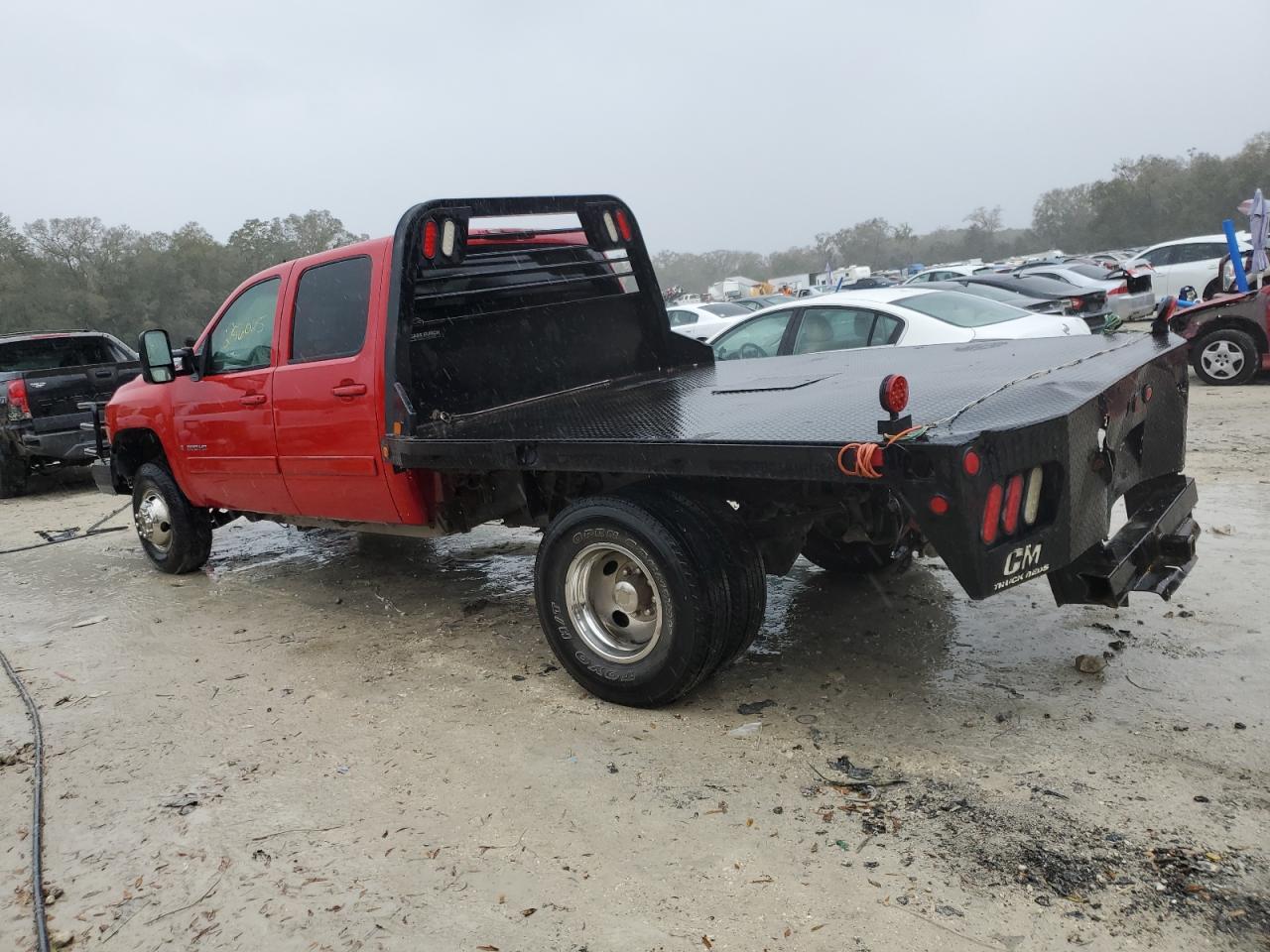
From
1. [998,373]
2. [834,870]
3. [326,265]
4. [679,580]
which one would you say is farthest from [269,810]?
[998,373]

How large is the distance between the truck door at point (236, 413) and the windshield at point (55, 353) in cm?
614

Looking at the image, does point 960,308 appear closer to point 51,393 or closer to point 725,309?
point 51,393

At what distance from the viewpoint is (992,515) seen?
288 cm

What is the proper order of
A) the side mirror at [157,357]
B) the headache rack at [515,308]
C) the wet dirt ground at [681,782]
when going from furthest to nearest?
the side mirror at [157,357]
the headache rack at [515,308]
the wet dirt ground at [681,782]

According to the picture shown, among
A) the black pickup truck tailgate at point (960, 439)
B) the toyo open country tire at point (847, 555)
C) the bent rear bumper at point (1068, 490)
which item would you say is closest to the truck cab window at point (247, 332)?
the black pickup truck tailgate at point (960, 439)

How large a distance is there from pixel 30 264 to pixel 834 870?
1508 inches

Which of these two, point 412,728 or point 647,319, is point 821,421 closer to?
point 412,728

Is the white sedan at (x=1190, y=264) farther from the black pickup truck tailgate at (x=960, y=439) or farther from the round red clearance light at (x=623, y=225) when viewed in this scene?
the black pickup truck tailgate at (x=960, y=439)

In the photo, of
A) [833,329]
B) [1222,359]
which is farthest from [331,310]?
[1222,359]

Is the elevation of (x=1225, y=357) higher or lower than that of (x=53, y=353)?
lower

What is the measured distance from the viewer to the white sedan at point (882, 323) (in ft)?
Answer: 26.8

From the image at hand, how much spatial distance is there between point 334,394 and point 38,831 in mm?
2308

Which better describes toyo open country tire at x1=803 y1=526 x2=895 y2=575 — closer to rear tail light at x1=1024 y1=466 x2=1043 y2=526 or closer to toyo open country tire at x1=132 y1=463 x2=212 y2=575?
rear tail light at x1=1024 y1=466 x2=1043 y2=526

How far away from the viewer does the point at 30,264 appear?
110 feet
